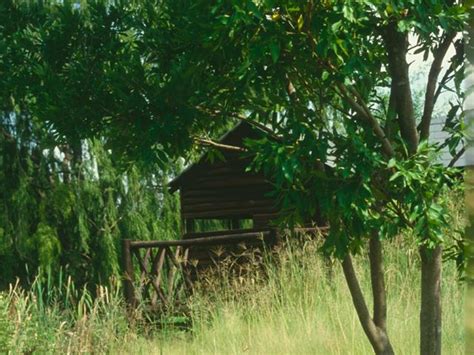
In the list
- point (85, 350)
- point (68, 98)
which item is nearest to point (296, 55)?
point (68, 98)

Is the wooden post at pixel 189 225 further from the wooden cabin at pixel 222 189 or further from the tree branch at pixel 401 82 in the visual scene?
the tree branch at pixel 401 82

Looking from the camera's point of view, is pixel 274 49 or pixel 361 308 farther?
pixel 361 308

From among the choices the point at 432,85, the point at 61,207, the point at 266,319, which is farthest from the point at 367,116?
the point at 61,207

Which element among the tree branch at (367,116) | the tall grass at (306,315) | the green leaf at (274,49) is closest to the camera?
the green leaf at (274,49)

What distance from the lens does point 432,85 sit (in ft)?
15.4

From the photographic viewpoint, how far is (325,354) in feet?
21.1

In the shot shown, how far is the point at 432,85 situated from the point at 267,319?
3.54 metres

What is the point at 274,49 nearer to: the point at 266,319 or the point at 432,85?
the point at 432,85

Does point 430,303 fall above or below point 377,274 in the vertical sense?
below

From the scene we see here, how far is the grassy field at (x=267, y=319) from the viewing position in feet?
19.6

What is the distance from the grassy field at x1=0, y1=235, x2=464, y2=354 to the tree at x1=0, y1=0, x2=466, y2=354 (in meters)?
1.59

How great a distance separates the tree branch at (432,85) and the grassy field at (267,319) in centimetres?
186

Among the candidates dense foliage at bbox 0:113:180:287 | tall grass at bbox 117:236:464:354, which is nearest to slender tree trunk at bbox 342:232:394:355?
tall grass at bbox 117:236:464:354

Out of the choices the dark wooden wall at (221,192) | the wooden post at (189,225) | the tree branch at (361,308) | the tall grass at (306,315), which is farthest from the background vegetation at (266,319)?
the wooden post at (189,225)
